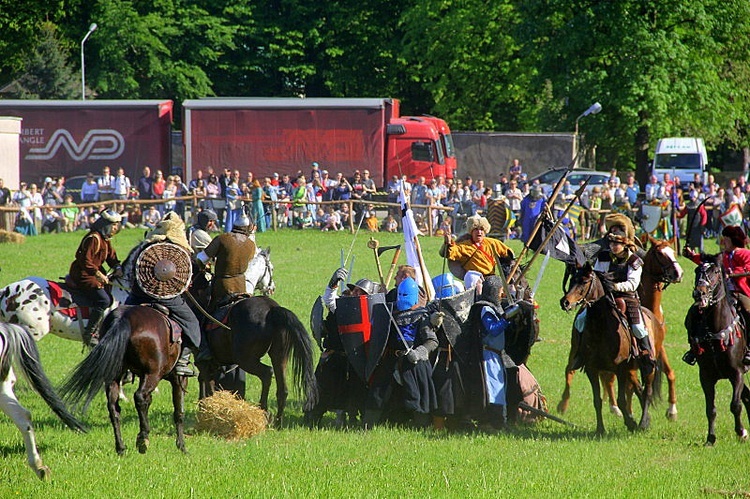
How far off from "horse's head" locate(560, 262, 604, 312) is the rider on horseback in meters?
0.41

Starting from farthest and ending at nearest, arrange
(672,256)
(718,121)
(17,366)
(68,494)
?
(718,121)
(672,256)
(17,366)
(68,494)

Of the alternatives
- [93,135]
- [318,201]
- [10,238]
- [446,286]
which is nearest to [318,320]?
[446,286]

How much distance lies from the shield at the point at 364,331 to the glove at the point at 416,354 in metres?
0.32

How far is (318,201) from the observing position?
30.2 metres

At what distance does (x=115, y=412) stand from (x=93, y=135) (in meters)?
27.3

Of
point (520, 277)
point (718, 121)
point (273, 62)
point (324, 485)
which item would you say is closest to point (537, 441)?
point (520, 277)

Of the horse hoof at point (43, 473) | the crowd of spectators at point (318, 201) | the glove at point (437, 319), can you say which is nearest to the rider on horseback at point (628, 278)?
the glove at point (437, 319)

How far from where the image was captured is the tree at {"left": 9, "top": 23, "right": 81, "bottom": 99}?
48188 mm

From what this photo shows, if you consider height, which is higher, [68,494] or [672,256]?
[672,256]

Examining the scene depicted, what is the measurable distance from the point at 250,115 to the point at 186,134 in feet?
7.27

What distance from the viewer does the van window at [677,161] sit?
40719mm

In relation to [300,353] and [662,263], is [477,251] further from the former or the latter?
[300,353]

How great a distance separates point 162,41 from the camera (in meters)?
49.3

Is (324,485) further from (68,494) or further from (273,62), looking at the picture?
(273,62)
